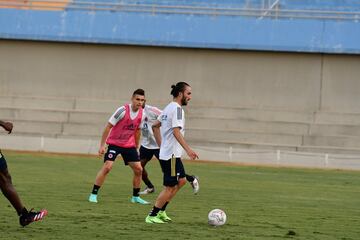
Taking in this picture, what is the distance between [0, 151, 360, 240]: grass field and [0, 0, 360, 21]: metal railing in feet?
47.3

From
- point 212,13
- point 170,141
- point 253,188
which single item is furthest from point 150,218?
point 212,13

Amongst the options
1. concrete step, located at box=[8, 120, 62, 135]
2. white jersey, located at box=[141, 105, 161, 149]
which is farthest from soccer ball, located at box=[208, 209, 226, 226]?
concrete step, located at box=[8, 120, 62, 135]

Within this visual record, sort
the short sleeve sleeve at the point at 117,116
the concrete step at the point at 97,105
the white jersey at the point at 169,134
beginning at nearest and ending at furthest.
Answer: the white jersey at the point at 169,134, the short sleeve sleeve at the point at 117,116, the concrete step at the point at 97,105

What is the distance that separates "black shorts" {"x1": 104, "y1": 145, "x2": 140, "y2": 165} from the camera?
52.7 ft

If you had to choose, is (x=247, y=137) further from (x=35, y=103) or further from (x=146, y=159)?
(x=146, y=159)

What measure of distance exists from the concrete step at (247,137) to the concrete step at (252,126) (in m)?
0.20

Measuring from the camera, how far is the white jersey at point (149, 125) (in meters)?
18.3

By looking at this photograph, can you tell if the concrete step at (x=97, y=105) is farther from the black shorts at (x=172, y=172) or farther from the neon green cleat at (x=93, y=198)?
the black shorts at (x=172, y=172)

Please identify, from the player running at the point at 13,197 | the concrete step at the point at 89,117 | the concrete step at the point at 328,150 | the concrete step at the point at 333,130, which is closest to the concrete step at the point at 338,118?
the concrete step at the point at 333,130

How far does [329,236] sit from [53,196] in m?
6.43

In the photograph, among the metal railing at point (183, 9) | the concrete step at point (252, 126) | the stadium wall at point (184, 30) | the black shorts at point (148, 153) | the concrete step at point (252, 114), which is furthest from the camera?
the metal railing at point (183, 9)

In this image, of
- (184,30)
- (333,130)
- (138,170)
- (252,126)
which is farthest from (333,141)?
(138,170)

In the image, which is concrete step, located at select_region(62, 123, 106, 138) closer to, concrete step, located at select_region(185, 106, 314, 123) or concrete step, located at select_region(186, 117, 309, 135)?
concrete step, located at select_region(185, 106, 314, 123)

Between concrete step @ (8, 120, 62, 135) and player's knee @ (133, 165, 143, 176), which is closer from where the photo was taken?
player's knee @ (133, 165, 143, 176)
